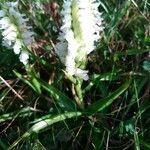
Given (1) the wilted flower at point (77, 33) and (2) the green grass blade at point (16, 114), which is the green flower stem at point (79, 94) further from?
(2) the green grass blade at point (16, 114)

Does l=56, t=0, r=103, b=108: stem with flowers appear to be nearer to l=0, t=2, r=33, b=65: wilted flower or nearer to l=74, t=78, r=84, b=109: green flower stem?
l=74, t=78, r=84, b=109: green flower stem

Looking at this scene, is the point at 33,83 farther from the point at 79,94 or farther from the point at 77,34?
the point at 77,34

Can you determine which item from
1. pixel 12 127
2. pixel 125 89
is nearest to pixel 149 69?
pixel 125 89

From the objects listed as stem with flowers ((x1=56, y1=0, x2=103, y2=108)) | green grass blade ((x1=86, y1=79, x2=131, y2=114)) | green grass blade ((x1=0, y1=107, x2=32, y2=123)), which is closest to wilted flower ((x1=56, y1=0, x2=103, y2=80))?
stem with flowers ((x1=56, y1=0, x2=103, y2=108))

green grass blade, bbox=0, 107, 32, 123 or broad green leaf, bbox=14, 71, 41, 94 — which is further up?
broad green leaf, bbox=14, 71, 41, 94

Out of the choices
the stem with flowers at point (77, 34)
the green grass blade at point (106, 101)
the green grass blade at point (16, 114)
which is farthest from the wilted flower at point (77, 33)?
the green grass blade at point (16, 114)
